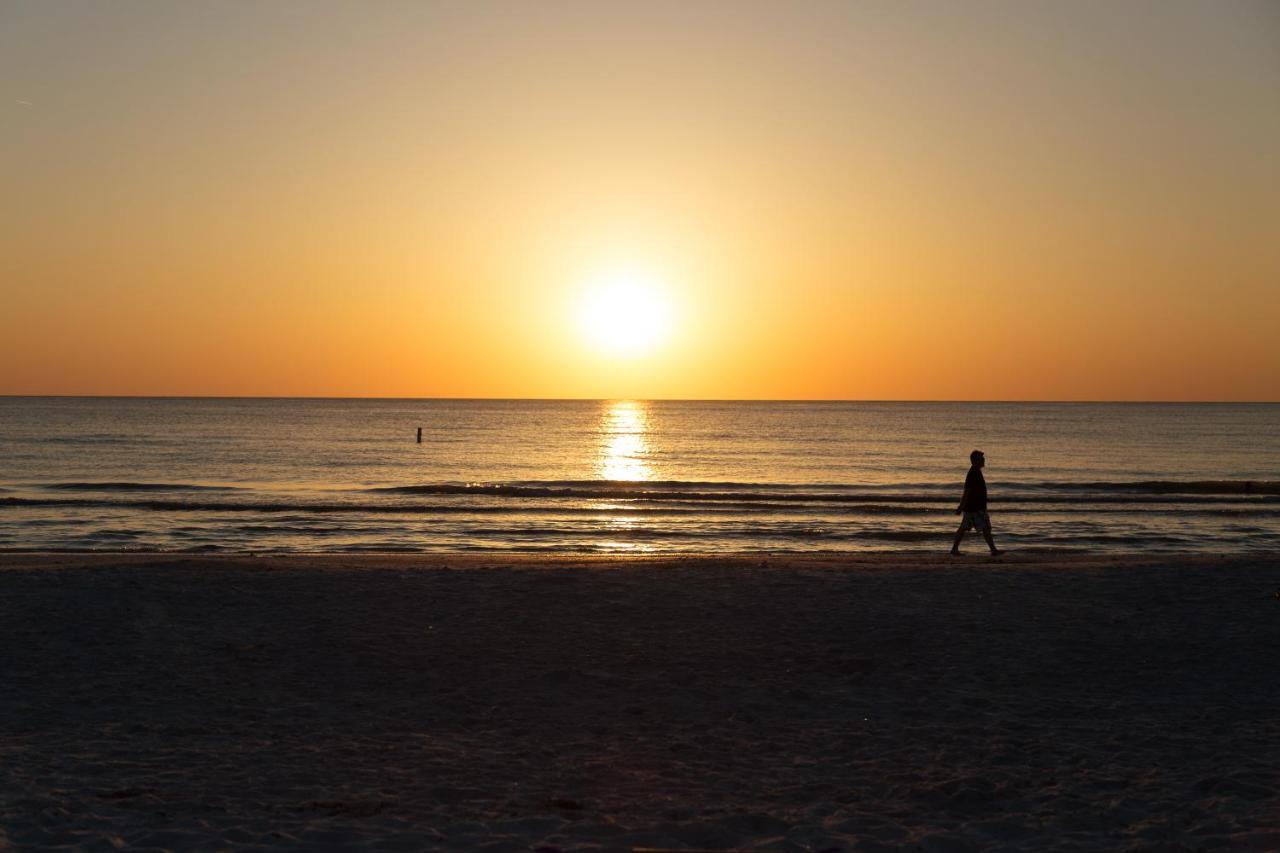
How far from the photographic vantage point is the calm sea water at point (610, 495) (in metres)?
30.0

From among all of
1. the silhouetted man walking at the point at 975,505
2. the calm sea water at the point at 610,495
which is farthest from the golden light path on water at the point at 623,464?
the silhouetted man walking at the point at 975,505

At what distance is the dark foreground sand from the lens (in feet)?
23.8

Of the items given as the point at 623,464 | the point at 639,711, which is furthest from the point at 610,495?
the point at 639,711

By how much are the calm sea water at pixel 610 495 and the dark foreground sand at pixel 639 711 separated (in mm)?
12249

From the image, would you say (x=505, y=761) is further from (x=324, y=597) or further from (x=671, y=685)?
(x=324, y=597)

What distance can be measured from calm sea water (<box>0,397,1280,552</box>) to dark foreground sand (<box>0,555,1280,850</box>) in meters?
12.2

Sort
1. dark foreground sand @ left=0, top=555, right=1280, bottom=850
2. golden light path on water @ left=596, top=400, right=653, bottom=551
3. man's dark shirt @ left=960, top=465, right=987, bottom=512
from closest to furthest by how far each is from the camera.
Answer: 1. dark foreground sand @ left=0, top=555, right=1280, bottom=850
2. man's dark shirt @ left=960, top=465, right=987, bottom=512
3. golden light path on water @ left=596, top=400, right=653, bottom=551

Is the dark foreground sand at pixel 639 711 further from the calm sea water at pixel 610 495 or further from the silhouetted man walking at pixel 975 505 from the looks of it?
the calm sea water at pixel 610 495

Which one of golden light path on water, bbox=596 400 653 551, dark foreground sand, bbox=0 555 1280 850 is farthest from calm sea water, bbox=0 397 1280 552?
dark foreground sand, bbox=0 555 1280 850

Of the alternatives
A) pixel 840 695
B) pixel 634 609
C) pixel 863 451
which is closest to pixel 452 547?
pixel 634 609

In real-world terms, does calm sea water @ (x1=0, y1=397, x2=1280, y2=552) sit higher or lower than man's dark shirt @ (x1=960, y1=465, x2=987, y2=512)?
lower

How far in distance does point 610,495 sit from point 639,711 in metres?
36.5

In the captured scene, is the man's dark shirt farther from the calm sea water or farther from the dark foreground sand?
the calm sea water

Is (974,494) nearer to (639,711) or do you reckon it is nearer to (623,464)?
(639,711)
